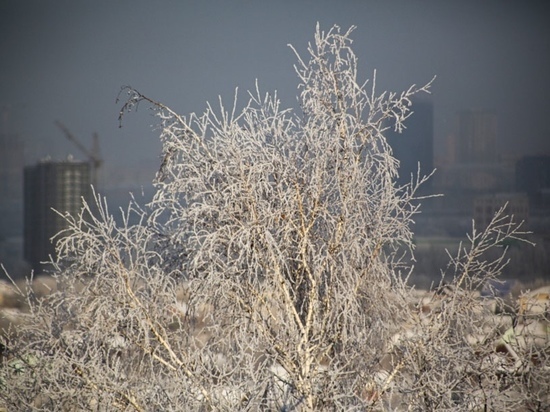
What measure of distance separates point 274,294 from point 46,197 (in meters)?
13.7

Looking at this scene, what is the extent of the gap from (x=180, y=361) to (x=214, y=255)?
40cm

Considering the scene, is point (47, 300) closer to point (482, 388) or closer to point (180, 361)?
point (180, 361)

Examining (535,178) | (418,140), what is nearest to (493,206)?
(535,178)

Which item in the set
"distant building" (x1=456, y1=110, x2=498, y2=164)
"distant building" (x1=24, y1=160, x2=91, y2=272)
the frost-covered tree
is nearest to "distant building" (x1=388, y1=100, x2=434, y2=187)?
"distant building" (x1=456, y1=110, x2=498, y2=164)

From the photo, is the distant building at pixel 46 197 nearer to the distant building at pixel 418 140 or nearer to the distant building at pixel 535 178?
the distant building at pixel 418 140

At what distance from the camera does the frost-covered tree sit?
2652 millimetres

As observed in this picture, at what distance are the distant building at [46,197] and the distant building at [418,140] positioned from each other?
6.34 meters

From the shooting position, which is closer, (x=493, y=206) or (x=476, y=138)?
(x=493, y=206)

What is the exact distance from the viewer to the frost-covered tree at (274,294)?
8.70 feet

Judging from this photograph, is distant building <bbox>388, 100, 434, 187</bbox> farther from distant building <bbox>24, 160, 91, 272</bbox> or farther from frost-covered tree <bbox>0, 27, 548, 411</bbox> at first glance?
frost-covered tree <bbox>0, 27, 548, 411</bbox>

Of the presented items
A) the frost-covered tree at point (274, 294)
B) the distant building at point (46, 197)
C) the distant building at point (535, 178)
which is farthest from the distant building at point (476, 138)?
the frost-covered tree at point (274, 294)

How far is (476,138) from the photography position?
46.9 feet

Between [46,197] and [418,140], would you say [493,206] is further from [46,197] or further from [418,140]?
[46,197]

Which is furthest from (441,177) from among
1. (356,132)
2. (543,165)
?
(356,132)
